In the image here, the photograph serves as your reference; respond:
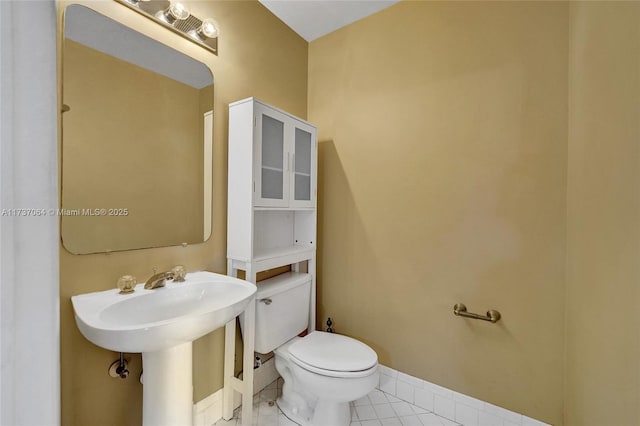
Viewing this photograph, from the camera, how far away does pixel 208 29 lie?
4.50ft

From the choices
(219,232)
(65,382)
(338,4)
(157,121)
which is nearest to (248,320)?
(219,232)

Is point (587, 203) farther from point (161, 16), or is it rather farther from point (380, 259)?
point (161, 16)

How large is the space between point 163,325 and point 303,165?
123 centimetres

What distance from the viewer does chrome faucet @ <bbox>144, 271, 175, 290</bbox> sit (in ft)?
3.79

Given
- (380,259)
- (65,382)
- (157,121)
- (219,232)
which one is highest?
(157,121)

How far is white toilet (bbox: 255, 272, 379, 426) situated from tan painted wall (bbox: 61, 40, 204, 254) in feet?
1.94

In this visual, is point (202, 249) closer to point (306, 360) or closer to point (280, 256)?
point (280, 256)

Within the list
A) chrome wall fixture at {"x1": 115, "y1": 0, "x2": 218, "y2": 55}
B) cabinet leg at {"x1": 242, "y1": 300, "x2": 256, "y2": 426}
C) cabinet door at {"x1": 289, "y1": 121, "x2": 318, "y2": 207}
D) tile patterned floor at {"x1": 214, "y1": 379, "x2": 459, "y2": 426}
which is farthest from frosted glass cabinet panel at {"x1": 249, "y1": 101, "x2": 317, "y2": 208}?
tile patterned floor at {"x1": 214, "y1": 379, "x2": 459, "y2": 426}

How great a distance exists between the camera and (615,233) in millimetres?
790

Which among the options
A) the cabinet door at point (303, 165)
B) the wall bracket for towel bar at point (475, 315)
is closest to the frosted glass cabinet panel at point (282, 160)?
the cabinet door at point (303, 165)

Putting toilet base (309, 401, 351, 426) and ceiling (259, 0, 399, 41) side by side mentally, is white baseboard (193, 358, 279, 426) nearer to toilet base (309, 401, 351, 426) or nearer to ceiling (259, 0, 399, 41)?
toilet base (309, 401, 351, 426)

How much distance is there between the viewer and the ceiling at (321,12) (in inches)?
68.2

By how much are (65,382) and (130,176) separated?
A: 2.63 feet

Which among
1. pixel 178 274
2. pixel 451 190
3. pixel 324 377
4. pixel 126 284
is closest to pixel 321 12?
pixel 451 190
